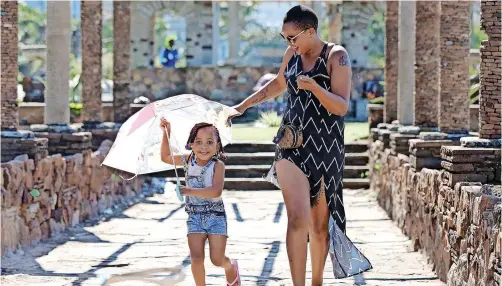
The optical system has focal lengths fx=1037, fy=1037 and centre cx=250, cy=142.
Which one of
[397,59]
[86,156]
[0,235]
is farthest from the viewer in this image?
[397,59]

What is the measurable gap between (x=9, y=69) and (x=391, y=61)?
262 inches

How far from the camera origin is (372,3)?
2861 cm

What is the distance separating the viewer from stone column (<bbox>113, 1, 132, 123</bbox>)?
15977 millimetres

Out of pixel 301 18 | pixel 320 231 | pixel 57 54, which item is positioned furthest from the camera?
pixel 57 54

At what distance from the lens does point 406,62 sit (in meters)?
14.2

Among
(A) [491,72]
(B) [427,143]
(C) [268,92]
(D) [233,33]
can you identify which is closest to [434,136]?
(B) [427,143]

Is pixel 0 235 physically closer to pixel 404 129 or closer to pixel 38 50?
pixel 404 129

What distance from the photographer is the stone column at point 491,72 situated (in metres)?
8.30

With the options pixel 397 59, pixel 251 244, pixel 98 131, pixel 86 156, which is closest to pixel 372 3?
pixel 397 59

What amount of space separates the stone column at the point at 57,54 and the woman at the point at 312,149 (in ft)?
23.9

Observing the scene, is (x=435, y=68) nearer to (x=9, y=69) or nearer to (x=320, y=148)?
(x=9, y=69)

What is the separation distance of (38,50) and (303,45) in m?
23.7

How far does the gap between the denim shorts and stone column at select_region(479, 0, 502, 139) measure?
3.17 metres

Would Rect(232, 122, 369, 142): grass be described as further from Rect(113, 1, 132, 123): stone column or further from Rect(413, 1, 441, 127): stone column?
Rect(413, 1, 441, 127): stone column
